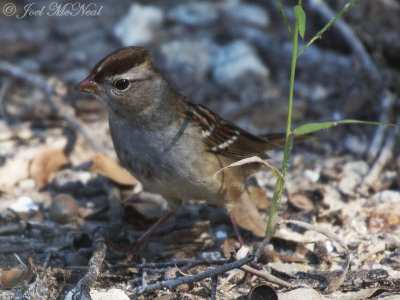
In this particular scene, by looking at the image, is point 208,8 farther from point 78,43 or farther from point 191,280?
point 191,280

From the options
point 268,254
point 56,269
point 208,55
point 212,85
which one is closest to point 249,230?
point 268,254

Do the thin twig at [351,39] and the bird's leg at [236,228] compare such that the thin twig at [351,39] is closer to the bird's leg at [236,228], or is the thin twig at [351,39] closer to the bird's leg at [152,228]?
the bird's leg at [236,228]

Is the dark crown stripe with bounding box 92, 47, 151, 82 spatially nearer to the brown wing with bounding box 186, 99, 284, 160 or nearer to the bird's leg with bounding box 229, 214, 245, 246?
the brown wing with bounding box 186, 99, 284, 160

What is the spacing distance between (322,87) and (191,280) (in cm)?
278

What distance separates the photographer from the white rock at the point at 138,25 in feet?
18.2

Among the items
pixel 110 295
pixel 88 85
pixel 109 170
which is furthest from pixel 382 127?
pixel 110 295

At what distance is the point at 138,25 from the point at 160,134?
257 centimetres

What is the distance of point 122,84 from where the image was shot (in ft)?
11.0

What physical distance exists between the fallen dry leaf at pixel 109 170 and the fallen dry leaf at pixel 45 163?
33 cm

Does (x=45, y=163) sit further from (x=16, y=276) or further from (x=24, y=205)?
(x=16, y=276)

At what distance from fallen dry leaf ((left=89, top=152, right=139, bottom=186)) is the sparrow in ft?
2.14

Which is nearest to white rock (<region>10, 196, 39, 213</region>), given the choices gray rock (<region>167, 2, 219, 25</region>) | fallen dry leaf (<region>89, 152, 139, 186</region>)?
fallen dry leaf (<region>89, 152, 139, 186</region>)

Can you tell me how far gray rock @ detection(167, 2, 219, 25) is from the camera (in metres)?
5.75

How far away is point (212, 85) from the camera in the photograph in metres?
5.16
